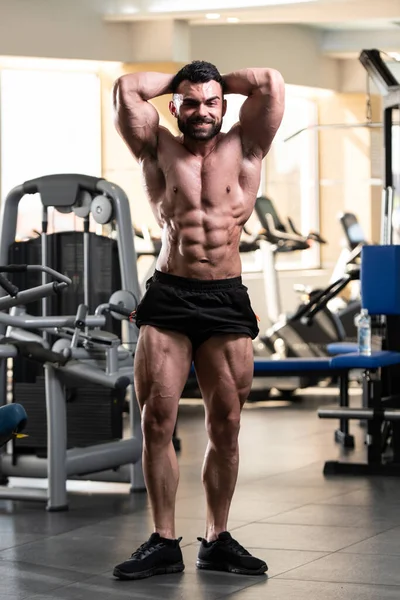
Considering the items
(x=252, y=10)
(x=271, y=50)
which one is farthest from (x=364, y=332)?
(x=271, y=50)

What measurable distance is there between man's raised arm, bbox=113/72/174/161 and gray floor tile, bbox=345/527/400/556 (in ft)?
4.75

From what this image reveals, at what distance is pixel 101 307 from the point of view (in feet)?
15.7

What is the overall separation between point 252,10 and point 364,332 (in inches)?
170

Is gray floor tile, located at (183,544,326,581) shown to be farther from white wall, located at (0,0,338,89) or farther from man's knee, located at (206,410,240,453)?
white wall, located at (0,0,338,89)

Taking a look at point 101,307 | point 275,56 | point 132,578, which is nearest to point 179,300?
point 132,578

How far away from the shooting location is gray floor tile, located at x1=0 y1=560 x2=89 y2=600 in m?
3.44

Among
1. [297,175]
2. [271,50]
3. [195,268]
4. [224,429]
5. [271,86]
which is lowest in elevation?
[224,429]

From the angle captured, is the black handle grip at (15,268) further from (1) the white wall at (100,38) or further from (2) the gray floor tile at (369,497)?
(1) the white wall at (100,38)

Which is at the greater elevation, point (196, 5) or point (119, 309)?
point (196, 5)

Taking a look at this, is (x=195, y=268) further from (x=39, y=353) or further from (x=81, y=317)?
(x=39, y=353)

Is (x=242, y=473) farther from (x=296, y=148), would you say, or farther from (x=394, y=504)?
(x=296, y=148)

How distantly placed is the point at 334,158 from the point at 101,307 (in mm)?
9006

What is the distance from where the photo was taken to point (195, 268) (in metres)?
3.56

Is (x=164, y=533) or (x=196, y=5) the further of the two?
(x=196, y=5)
